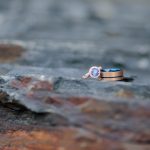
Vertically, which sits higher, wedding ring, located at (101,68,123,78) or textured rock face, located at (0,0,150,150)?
wedding ring, located at (101,68,123,78)

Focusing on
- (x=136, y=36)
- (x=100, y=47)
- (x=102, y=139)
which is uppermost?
(x=136, y=36)

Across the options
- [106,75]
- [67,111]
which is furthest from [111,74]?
[67,111]

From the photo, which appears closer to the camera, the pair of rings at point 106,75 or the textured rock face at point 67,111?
the textured rock face at point 67,111

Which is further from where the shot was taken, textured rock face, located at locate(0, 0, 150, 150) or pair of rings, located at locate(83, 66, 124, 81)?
pair of rings, located at locate(83, 66, 124, 81)

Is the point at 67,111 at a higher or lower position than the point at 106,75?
lower

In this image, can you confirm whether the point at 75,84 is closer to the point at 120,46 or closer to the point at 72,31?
the point at 120,46

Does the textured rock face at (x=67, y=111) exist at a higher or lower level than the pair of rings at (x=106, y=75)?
lower

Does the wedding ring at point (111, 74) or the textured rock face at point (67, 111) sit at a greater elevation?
the wedding ring at point (111, 74)

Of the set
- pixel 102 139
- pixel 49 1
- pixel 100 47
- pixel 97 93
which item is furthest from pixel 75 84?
pixel 49 1

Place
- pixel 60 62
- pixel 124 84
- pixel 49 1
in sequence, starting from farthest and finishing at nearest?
pixel 49 1 < pixel 60 62 < pixel 124 84

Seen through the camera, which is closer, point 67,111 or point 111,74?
point 67,111

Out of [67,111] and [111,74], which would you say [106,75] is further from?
[67,111]
